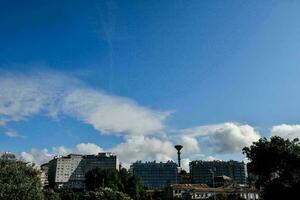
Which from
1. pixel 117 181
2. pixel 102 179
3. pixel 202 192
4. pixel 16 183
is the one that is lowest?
pixel 16 183

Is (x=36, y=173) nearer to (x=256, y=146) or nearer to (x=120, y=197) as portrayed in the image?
(x=256, y=146)

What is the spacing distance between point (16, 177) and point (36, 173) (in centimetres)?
658

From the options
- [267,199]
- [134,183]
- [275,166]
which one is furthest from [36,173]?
[134,183]

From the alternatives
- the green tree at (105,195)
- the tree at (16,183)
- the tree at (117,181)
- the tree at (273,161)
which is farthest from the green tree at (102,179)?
the tree at (16,183)

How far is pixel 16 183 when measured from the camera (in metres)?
41.7

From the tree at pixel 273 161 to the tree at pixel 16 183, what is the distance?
110 ft

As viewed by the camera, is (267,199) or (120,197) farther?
(120,197)

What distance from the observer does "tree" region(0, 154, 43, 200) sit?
3966 centimetres

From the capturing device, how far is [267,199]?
59.2 metres

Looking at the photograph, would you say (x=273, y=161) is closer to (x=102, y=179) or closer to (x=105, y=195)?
(x=105, y=195)

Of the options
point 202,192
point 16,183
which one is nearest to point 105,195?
point 202,192

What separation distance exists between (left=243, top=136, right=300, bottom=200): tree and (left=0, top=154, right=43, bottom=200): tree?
33550 mm

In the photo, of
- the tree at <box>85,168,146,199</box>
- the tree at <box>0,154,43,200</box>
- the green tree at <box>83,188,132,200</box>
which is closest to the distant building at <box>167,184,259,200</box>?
the tree at <box>85,168,146,199</box>

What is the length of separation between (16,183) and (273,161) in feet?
135
